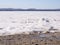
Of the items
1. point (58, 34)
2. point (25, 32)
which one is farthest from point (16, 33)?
point (58, 34)

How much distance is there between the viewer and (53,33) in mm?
410

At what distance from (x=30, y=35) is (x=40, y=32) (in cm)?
4

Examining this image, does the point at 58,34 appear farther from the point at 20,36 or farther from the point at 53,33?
the point at 20,36

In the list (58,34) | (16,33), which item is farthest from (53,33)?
(16,33)

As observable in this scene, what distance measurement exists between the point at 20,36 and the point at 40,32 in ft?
0.26

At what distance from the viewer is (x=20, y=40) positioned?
1.18 ft

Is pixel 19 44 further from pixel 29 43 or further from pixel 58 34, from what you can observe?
pixel 58 34

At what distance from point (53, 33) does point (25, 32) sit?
91 mm

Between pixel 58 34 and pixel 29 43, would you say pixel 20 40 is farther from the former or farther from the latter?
pixel 58 34

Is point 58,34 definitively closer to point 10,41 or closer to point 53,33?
point 53,33

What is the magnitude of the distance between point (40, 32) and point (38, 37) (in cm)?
2

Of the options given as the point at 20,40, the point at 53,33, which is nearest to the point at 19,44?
the point at 20,40

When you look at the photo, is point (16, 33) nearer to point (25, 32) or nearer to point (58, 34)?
point (25, 32)

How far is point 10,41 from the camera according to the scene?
374mm
